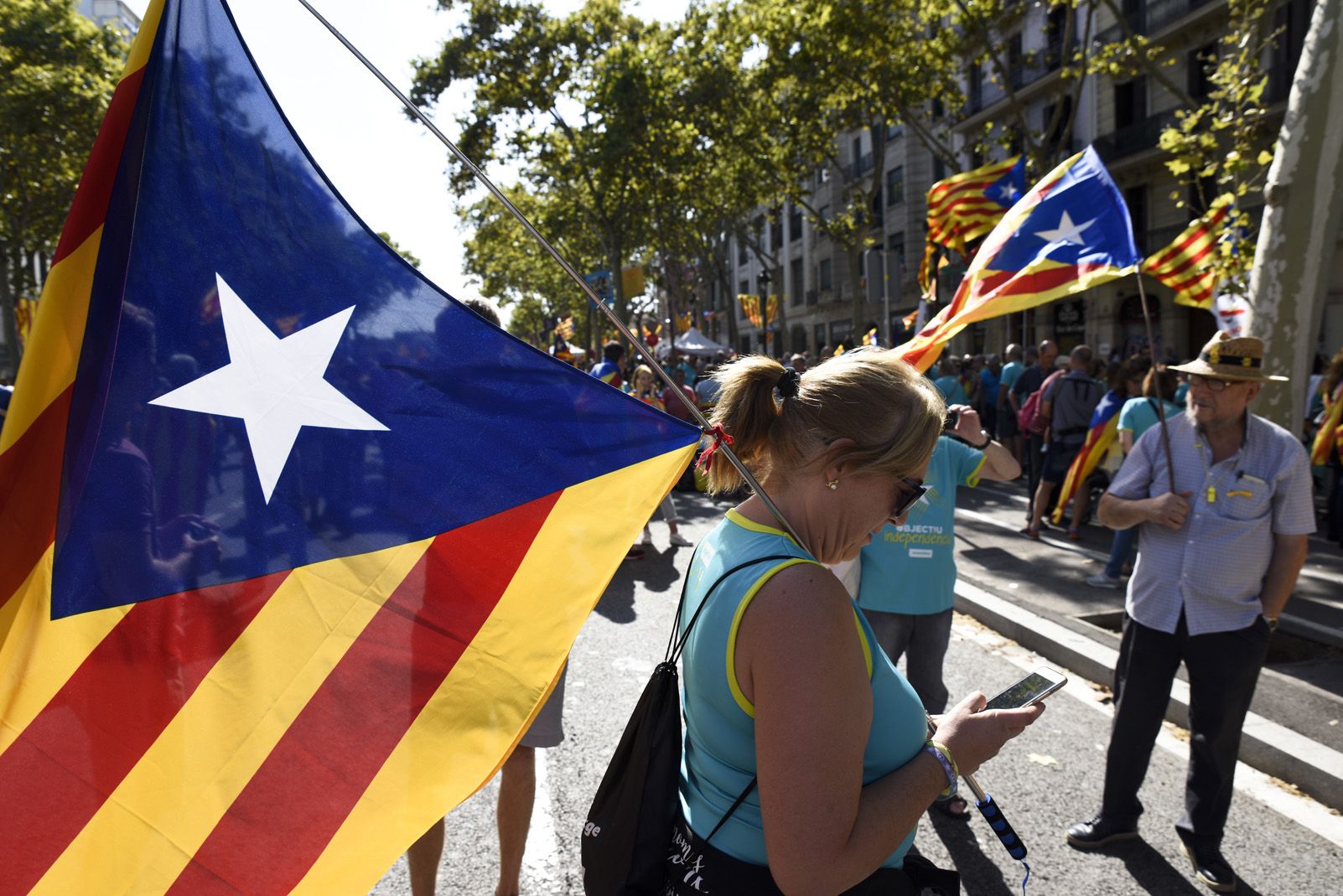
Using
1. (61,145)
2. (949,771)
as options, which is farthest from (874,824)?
(61,145)

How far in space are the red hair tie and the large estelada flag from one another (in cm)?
4

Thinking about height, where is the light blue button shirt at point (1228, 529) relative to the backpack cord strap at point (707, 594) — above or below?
below

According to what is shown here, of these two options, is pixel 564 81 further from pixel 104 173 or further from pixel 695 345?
pixel 104 173

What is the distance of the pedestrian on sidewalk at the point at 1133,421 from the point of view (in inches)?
211

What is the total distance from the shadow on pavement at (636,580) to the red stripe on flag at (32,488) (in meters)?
4.93

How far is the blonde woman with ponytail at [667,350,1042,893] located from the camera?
139 centimetres

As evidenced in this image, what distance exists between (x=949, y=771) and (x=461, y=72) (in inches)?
1053

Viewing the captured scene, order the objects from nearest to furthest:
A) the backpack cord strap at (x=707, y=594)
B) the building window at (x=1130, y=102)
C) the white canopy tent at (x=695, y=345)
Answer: the backpack cord strap at (x=707, y=594), the building window at (x=1130, y=102), the white canopy tent at (x=695, y=345)

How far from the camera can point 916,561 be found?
391cm

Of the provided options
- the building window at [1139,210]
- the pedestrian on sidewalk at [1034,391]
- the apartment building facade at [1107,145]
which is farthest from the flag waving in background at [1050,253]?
the building window at [1139,210]

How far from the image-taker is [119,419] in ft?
5.70

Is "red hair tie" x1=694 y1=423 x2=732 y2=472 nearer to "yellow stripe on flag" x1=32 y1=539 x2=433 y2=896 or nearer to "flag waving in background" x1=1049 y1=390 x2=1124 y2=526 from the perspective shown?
"yellow stripe on flag" x1=32 y1=539 x2=433 y2=896

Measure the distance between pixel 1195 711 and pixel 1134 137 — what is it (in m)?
Answer: 26.0

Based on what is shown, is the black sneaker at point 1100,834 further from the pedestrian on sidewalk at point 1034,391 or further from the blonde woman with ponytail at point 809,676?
the pedestrian on sidewalk at point 1034,391
